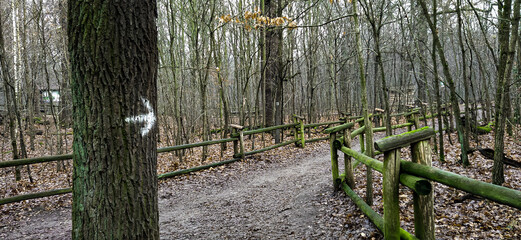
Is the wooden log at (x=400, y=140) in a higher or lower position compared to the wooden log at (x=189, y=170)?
higher

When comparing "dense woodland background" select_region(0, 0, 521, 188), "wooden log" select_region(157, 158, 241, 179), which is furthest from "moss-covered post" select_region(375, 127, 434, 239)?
"wooden log" select_region(157, 158, 241, 179)

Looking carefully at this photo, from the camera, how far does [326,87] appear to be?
25.0 meters

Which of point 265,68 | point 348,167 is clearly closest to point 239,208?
point 348,167

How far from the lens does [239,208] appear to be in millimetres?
5414

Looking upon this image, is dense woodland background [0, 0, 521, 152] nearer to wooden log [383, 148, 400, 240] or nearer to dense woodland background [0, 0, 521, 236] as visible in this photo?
dense woodland background [0, 0, 521, 236]

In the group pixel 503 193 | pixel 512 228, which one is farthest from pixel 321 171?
pixel 503 193

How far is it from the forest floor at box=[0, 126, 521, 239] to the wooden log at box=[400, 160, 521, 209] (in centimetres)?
137

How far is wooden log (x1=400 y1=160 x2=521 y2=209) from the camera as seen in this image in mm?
1649

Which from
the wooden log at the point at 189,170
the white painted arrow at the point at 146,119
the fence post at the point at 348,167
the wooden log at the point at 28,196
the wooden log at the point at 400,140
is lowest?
the wooden log at the point at 189,170

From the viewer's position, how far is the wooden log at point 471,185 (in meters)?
1.65

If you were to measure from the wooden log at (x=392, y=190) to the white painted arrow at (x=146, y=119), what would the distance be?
2.17m

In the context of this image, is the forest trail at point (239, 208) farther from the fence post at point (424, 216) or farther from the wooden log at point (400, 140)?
the wooden log at point (400, 140)

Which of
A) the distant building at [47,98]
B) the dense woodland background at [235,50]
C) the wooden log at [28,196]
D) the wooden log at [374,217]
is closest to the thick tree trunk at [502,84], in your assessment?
the dense woodland background at [235,50]

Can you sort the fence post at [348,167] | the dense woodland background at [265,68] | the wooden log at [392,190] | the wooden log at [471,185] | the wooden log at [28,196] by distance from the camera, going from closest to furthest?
the wooden log at [471,185] < the wooden log at [392,190] < the fence post at [348,167] < the wooden log at [28,196] < the dense woodland background at [265,68]
